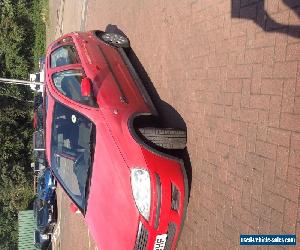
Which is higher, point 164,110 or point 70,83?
point 70,83

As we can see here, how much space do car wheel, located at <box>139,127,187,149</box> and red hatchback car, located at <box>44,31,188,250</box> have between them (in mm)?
14

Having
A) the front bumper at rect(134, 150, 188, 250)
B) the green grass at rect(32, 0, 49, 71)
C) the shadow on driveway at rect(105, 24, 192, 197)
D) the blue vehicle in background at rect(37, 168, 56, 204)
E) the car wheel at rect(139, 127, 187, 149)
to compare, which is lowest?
the blue vehicle in background at rect(37, 168, 56, 204)

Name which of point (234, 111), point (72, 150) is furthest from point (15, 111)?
point (234, 111)

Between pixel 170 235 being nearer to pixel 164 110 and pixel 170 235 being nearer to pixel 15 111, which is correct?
pixel 164 110

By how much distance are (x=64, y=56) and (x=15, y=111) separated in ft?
36.4

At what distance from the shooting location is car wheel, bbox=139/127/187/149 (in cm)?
608

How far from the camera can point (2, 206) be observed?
62.7 feet

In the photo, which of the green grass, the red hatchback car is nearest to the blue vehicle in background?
the green grass

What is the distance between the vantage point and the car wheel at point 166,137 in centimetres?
608

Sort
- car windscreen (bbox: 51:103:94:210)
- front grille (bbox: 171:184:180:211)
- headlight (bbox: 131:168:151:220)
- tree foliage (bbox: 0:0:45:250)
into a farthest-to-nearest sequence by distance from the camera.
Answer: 1. tree foliage (bbox: 0:0:45:250)
2. car windscreen (bbox: 51:103:94:210)
3. front grille (bbox: 171:184:180:211)
4. headlight (bbox: 131:168:151:220)

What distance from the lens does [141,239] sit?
5711mm

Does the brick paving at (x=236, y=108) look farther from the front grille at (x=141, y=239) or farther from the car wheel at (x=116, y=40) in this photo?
the car wheel at (x=116, y=40)

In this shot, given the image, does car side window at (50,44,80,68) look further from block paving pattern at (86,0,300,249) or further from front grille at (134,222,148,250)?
front grille at (134,222,148,250)

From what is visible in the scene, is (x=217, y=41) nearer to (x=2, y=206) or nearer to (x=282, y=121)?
(x=282, y=121)
